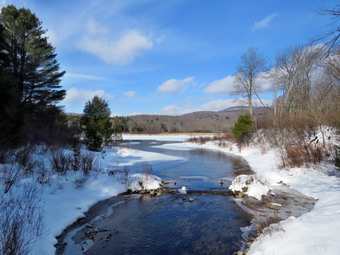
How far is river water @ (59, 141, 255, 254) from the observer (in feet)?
16.7

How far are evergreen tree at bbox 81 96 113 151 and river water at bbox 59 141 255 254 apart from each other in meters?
11.4

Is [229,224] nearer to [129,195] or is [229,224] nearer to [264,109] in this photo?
[129,195]

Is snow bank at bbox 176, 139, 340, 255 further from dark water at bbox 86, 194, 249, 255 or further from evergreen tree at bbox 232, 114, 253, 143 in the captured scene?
evergreen tree at bbox 232, 114, 253, 143

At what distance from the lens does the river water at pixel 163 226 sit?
5.10 metres

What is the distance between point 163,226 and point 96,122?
15.6 m

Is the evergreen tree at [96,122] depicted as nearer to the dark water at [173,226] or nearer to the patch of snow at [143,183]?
the patch of snow at [143,183]

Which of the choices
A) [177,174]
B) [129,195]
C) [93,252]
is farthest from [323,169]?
[93,252]

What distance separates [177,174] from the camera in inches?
535

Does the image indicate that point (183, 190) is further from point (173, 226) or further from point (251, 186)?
point (173, 226)

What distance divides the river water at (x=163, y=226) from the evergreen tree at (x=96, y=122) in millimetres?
11352

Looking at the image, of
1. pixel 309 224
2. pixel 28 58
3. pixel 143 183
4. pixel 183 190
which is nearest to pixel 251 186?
pixel 183 190

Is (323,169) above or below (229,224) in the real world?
above

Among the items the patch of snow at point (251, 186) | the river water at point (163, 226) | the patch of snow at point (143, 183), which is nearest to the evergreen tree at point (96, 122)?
the patch of snow at point (143, 183)

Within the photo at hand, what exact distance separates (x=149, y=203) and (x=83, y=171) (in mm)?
3830
